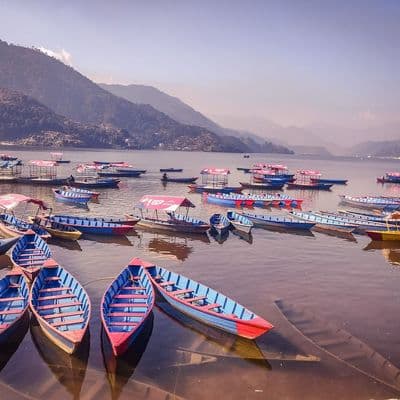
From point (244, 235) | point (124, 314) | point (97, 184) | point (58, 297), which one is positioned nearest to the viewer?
point (124, 314)

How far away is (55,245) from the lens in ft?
127

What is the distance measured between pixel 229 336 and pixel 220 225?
81.0 ft

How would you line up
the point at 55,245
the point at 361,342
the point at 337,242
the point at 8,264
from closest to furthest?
the point at 361,342 < the point at 8,264 < the point at 55,245 < the point at 337,242

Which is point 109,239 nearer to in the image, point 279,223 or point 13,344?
point 279,223

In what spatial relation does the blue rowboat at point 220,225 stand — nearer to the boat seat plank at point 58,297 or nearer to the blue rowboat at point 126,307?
the blue rowboat at point 126,307

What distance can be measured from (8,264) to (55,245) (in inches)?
255

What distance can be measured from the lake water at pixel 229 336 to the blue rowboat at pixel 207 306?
2.78 feet

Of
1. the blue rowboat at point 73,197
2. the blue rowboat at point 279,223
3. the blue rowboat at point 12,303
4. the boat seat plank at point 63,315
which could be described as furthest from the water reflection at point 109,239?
the blue rowboat at point 73,197

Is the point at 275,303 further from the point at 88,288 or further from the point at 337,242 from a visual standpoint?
the point at 337,242

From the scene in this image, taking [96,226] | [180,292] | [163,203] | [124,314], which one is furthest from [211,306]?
[96,226]

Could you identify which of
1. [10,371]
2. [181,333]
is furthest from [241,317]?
[10,371]

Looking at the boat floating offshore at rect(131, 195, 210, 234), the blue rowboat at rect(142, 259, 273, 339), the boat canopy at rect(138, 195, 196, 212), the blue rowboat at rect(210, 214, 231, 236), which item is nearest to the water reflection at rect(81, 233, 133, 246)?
the boat floating offshore at rect(131, 195, 210, 234)

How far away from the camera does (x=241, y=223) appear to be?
47.2m

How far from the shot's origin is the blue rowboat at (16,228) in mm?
37500
